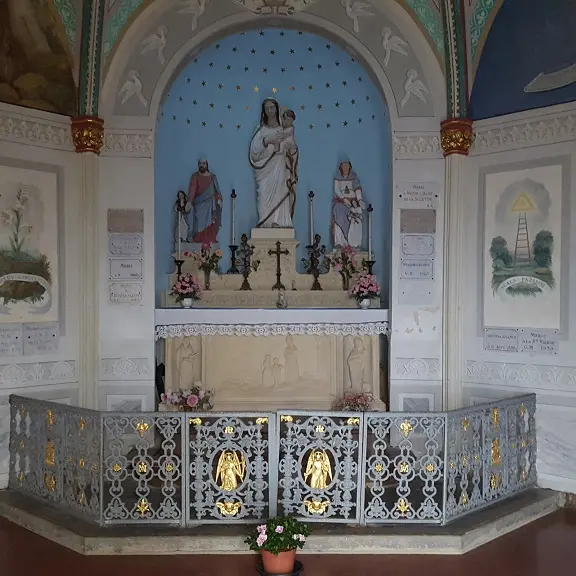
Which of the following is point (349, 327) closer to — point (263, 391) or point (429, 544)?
point (263, 391)

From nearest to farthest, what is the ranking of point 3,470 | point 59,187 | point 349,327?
point 3,470
point 59,187
point 349,327

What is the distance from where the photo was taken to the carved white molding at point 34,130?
6938 mm

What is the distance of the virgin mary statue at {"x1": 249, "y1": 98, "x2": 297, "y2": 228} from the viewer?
28.4ft

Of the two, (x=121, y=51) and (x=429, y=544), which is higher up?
(x=121, y=51)

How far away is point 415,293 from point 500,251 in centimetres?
109

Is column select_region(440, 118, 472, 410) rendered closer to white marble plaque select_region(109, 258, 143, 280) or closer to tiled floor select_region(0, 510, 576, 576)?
tiled floor select_region(0, 510, 576, 576)

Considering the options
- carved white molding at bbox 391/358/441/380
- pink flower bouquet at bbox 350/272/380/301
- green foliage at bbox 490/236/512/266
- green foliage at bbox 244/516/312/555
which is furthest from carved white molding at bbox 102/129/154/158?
green foliage at bbox 244/516/312/555

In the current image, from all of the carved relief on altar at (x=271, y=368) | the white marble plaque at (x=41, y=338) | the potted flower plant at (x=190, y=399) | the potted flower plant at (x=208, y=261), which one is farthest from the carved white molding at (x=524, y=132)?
the white marble plaque at (x=41, y=338)

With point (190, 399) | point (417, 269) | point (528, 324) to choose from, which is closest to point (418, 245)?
point (417, 269)

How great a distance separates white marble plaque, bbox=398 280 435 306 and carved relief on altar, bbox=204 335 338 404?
116cm

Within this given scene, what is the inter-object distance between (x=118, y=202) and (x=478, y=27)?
4.72 meters

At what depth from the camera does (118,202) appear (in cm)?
759

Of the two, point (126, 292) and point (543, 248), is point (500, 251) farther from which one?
point (126, 292)

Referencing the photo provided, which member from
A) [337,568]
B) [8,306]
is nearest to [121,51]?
[8,306]
